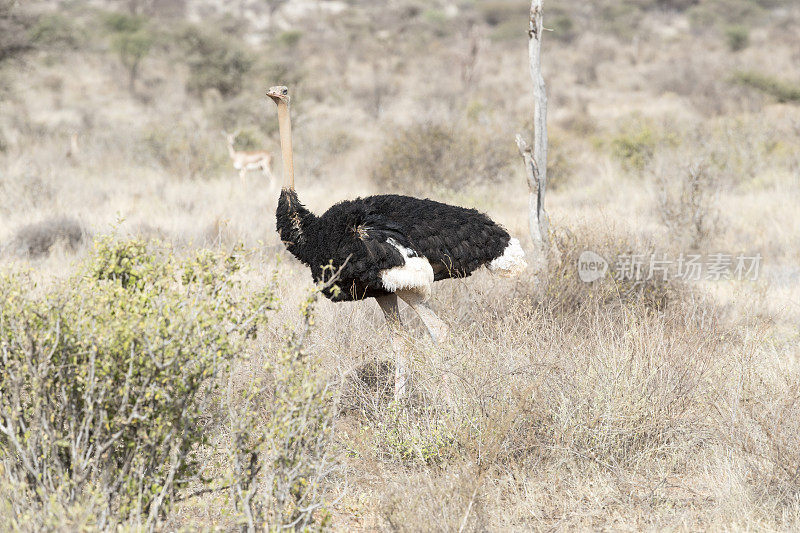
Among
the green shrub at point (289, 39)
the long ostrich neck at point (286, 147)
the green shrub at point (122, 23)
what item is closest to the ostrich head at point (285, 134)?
the long ostrich neck at point (286, 147)

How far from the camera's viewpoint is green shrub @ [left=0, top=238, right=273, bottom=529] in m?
2.87

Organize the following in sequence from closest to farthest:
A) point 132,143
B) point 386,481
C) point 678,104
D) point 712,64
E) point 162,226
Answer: point 386,481, point 162,226, point 132,143, point 678,104, point 712,64

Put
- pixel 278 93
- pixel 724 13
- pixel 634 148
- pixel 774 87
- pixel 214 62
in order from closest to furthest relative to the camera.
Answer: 1. pixel 278 93
2. pixel 634 148
3. pixel 774 87
4. pixel 214 62
5. pixel 724 13

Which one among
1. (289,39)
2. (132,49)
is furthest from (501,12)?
(132,49)

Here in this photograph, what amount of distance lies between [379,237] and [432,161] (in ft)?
22.8

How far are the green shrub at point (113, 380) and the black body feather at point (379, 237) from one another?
29.7 inches

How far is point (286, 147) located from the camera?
14.4 ft

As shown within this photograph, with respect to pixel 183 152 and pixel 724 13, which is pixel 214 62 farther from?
pixel 724 13

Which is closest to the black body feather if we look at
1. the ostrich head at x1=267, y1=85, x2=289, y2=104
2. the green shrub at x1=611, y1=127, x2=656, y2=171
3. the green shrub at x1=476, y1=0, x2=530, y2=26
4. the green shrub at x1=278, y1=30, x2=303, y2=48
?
the ostrich head at x1=267, y1=85, x2=289, y2=104

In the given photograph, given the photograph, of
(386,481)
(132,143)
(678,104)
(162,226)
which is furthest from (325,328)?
(678,104)

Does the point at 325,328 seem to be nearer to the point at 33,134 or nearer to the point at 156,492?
the point at 156,492

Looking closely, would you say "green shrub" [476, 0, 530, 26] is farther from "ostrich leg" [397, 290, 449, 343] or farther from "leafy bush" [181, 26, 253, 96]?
"ostrich leg" [397, 290, 449, 343]

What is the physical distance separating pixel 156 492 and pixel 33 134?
14850 millimetres

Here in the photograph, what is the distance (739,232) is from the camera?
340 inches
